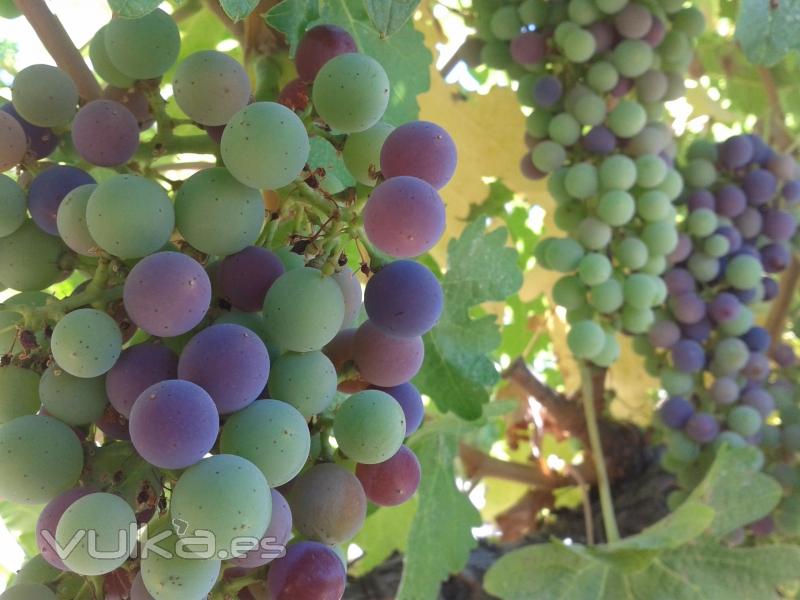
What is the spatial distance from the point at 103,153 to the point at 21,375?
0.20 metres

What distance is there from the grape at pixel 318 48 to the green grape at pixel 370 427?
323mm

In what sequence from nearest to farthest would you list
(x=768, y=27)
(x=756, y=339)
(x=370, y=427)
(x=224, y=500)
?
(x=224, y=500), (x=370, y=427), (x=768, y=27), (x=756, y=339)

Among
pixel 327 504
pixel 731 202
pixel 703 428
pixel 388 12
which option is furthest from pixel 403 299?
pixel 731 202

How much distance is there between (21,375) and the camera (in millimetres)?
626

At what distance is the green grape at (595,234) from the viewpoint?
53.3 inches

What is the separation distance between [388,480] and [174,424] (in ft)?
0.69

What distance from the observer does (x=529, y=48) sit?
1355mm

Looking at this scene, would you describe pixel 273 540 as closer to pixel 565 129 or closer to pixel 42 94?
pixel 42 94

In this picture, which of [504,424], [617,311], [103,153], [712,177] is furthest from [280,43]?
[504,424]

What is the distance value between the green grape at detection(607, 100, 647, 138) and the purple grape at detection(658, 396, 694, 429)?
48cm

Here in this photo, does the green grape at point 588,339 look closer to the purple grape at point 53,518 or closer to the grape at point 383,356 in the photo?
the grape at point 383,356

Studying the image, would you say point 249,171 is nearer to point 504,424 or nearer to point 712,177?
point 712,177

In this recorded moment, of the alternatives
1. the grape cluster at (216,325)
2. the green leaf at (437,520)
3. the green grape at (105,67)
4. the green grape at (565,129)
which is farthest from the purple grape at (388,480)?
the green grape at (565,129)

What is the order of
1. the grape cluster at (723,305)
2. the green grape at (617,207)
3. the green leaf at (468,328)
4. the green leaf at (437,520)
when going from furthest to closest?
the grape cluster at (723,305) < the green grape at (617,207) < the green leaf at (437,520) < the green leaf at (468,328)
